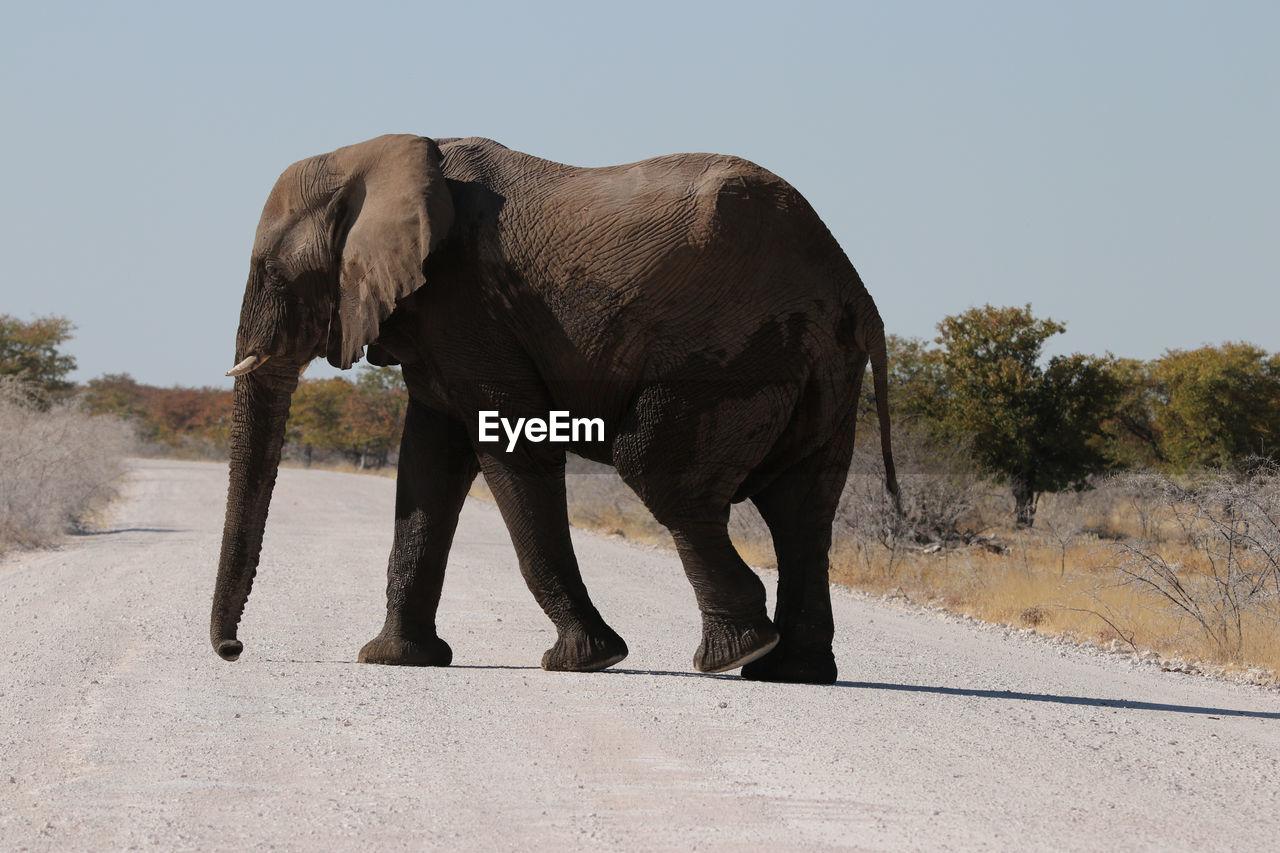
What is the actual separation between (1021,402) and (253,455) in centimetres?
1943

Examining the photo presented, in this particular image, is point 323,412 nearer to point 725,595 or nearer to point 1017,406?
point 1017,406

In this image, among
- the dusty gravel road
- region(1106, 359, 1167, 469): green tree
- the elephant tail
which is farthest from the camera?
region(1106, 359, 1167, 469): green tree

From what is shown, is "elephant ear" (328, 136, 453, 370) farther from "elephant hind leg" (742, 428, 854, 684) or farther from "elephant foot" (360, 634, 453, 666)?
"elephant hind leg" (742, 428, 854, 684)

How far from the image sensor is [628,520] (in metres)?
25.8

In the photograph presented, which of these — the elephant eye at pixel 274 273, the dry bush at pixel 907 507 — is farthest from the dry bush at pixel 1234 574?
the elephant eye at pixel 274 273

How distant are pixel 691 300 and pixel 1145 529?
16712mm

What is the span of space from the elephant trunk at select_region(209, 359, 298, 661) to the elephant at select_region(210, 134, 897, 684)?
6 centimetres

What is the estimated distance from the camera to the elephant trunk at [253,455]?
9.06 meters

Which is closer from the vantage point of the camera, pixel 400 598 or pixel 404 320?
pixel 404 320

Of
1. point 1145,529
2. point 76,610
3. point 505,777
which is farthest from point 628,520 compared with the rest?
point 505,777

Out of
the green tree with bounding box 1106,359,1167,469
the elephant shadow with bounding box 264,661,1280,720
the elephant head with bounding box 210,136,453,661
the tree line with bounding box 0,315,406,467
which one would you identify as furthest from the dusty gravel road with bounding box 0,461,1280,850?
the tree line with bounding box 0,315,406,467

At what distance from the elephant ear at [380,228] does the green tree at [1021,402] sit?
18646 mm

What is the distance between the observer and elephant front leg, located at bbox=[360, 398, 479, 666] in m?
→ 8.98

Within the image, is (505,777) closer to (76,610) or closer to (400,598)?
(400,598)
